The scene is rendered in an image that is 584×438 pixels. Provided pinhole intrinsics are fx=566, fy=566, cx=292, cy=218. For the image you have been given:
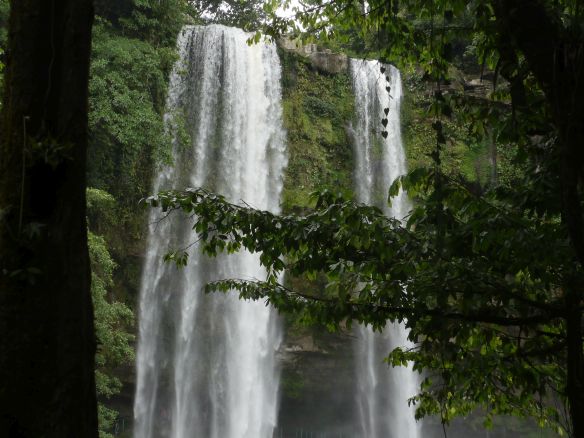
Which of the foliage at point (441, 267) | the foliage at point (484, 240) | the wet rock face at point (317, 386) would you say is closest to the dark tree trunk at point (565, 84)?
Answer: the foliage at point (484, 240)

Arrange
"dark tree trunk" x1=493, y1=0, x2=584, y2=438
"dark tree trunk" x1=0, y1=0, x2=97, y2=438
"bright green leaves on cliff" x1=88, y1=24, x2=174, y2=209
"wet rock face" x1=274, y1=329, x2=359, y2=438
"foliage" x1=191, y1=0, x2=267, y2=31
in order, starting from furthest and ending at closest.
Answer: "foliage" x1=191, y1=0, x2=267, y2=31 < "wet rock face" x1=274, y1=329, x2=359, y2=438 < "bright green leaves on cliff" x1=88, y1=24, x2=174, y2=209 < "dark tree trunk" x1=493, y1=0, x2=584, y2=438 < "dark tree trunk" x1=0, y1=0, x2=97, y2=438

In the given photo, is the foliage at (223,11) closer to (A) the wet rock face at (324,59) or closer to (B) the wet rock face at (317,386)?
(A) the wet rock face at (324,59)

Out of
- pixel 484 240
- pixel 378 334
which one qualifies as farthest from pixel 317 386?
pixel 484 240

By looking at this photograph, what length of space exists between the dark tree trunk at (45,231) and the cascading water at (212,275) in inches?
498

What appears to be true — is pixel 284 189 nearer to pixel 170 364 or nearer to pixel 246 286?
pixel 170 364

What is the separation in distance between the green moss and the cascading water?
0.60 m

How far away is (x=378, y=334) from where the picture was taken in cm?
1755

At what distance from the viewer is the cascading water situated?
50.6ft

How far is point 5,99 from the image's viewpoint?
2.27m

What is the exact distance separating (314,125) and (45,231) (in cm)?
1727

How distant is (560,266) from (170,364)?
13.6 m

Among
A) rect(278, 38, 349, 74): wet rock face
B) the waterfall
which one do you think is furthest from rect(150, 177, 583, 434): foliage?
rect(278, 38, 349, 74): wet rock face

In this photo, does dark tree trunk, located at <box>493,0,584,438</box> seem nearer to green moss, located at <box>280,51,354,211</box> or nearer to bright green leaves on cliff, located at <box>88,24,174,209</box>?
bright green leaves on cliff, located at <box>88,24,174,209</box>

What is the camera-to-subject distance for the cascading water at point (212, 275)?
15.4 m
